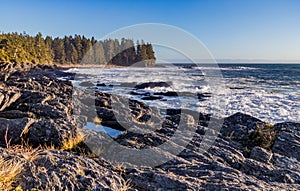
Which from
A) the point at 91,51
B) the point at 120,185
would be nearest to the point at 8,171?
the point at 120,185

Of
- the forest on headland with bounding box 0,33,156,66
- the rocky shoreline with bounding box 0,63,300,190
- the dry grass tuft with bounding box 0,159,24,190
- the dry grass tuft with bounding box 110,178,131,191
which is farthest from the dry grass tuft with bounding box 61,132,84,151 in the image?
the forest on headland with bounding box 0,33,156,66

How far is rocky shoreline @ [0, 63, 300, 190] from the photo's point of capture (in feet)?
11.6

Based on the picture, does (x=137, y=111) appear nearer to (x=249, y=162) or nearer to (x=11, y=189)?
(x=249, y=162)

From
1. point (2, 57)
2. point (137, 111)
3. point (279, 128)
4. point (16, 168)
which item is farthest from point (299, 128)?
point (2, 57)

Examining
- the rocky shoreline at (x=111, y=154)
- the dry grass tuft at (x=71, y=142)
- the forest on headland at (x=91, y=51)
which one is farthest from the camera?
the forest on headland at (x=91, y=51)

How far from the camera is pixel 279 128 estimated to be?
9.22 m

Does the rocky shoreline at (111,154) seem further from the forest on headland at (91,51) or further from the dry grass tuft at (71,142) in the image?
the forest on headland at (91,51)

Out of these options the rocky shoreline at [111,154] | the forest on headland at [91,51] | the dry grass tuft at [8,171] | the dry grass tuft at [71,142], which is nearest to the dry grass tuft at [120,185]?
the rocky shoreline at [111,154]

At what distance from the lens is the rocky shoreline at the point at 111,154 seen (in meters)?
3.55

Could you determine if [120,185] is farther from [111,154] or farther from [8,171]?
[8,171]

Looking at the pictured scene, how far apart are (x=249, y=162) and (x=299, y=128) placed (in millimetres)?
5132

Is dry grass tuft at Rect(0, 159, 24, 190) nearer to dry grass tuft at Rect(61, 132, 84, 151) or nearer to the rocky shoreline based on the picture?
the rocky shoreline

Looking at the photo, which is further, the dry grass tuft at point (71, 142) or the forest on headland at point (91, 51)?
the forest on headland at point (91, 51)

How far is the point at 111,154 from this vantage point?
16.6ft
